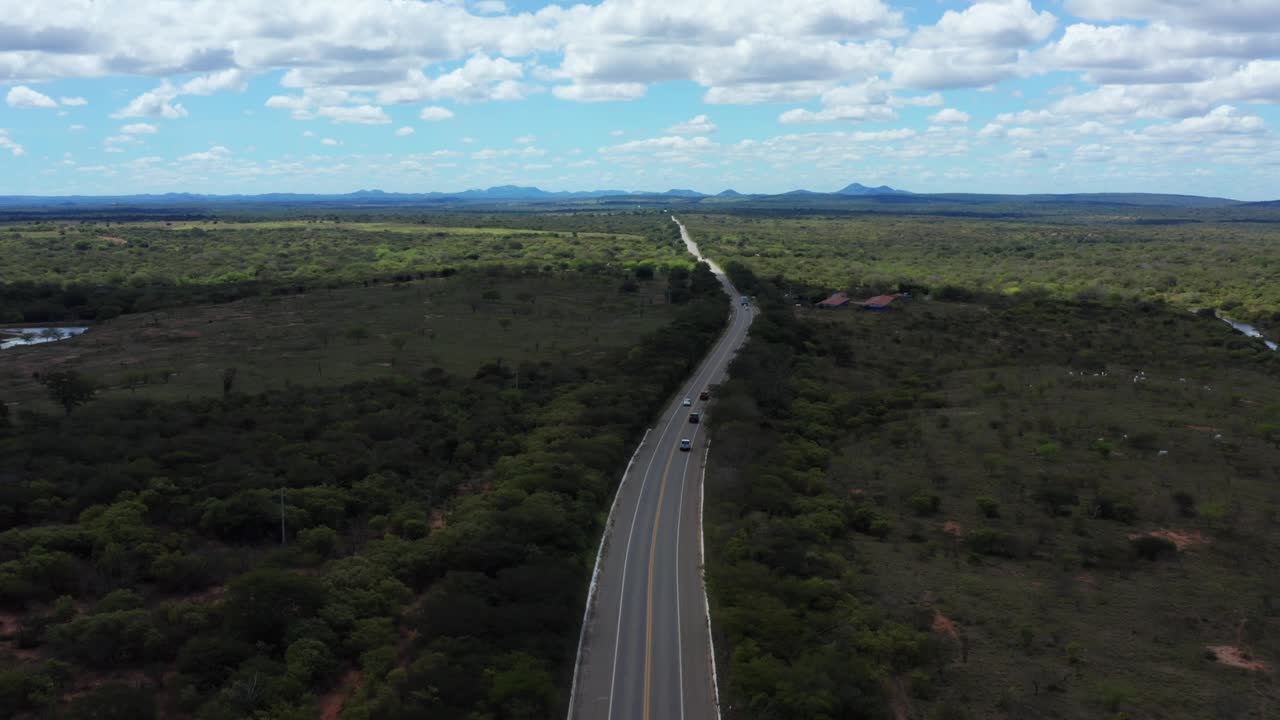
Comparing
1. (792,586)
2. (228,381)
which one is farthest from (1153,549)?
(228,381)

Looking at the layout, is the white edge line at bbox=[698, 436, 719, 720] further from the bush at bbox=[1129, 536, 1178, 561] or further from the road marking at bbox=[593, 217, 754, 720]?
the bush at bbox=[1129, 536, 1178, 561]

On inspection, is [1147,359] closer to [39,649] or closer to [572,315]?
[572,315]

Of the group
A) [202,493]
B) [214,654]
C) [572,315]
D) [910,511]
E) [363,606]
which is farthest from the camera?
[572,315]

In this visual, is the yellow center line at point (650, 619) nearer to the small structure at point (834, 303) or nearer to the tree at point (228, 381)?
the tree at point (228, 381)

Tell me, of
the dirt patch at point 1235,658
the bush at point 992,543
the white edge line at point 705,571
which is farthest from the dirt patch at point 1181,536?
the white edge line at point 705,571

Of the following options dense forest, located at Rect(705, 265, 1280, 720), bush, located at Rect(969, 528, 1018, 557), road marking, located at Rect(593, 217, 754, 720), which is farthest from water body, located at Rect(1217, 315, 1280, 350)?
bush, located at Rect(969, 528, 1018, 557)

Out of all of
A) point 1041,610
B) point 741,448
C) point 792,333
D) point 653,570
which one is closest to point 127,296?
point 792,333
